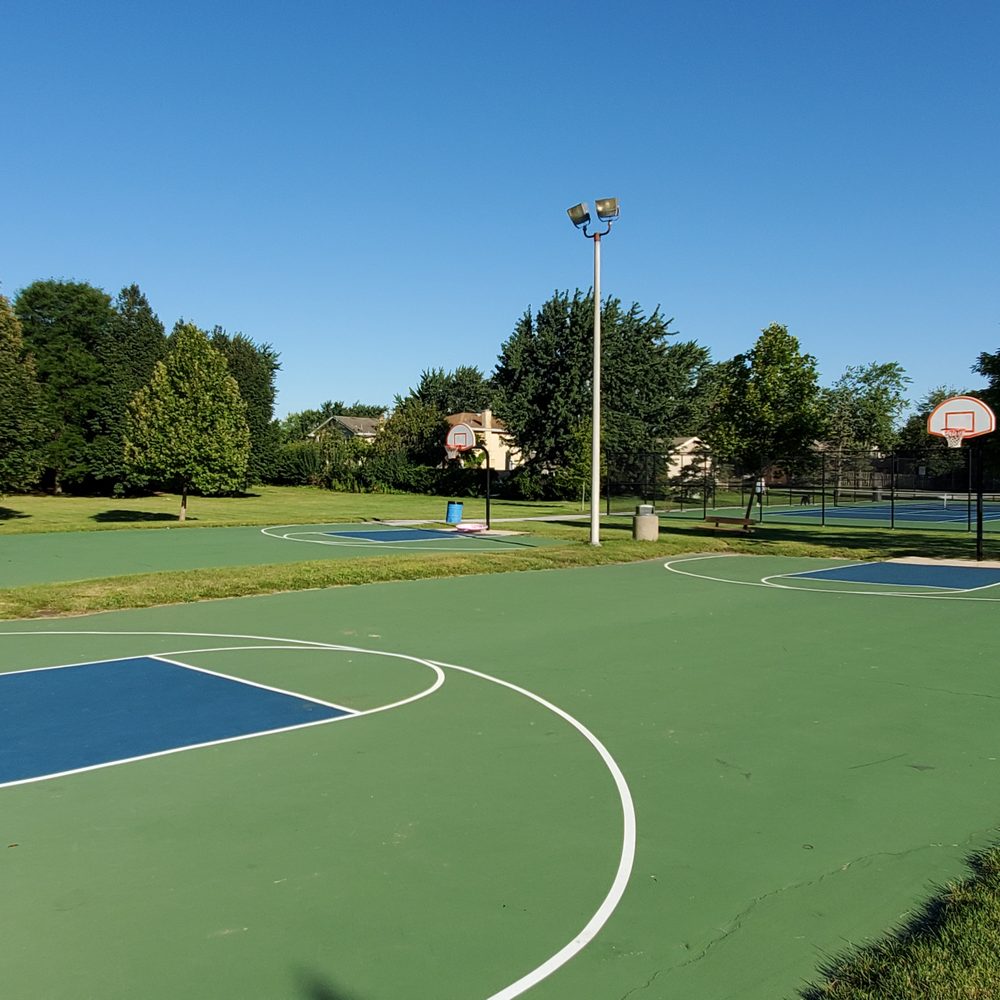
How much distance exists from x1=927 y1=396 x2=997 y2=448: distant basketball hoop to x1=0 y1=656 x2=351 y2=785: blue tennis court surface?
18.5 metres

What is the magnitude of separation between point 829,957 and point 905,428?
90678 mm

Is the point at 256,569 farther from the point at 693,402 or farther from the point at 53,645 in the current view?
the point at 693,402

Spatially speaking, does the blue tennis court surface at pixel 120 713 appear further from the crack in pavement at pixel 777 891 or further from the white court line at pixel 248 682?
the crack in pavement at pixel 777 891

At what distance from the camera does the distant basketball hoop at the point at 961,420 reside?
21125 mm

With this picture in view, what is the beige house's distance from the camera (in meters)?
53.3

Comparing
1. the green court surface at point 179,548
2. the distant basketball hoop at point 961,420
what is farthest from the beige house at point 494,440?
the distant basketball hoop at point 961,420

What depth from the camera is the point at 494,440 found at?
71.0 meters

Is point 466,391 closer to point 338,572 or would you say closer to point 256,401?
point 256,401

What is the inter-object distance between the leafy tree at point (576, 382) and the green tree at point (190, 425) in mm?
20783

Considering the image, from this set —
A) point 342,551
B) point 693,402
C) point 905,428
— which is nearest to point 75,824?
point 342,551

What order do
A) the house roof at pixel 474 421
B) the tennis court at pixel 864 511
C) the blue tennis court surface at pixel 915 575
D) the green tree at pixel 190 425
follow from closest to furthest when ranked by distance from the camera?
the blue tennis court surface at pixel 915 575, the green tree at pixel 190 425, the tennis court at pixel 864 511, the house roof at pixel 474 421

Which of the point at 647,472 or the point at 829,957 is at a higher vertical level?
the point at 647,472

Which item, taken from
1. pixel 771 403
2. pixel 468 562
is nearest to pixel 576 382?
pixel 771 403

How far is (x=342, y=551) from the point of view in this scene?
75.2 feet
